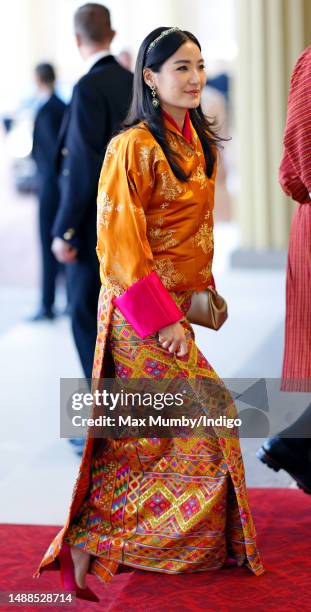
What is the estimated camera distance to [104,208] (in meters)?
2.63

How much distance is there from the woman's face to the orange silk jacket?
8cm

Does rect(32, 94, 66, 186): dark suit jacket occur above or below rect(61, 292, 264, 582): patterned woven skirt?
below

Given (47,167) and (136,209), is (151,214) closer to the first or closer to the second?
(136,209)

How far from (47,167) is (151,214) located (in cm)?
405

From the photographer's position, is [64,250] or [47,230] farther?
[47,230]

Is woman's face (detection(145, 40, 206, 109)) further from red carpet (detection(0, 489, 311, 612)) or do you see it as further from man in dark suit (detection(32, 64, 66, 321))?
man in dark suit (detection(32, 64, 66, 321))

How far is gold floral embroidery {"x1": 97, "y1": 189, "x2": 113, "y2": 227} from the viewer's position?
262 cm

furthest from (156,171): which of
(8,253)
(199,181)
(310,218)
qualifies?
(8,253)

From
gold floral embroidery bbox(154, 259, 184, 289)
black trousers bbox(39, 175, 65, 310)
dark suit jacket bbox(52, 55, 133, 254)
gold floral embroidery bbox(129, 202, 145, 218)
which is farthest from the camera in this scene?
black trousers bbox(39, 175, 65, 310)

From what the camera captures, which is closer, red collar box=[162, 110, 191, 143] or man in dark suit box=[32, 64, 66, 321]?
red collar box=[162, 110, 191, 143]

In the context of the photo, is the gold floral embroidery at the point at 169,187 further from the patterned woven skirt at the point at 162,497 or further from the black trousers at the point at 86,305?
the black trousers at the point at 86,305

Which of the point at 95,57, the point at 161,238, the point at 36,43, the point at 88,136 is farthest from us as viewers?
the point at 36,43

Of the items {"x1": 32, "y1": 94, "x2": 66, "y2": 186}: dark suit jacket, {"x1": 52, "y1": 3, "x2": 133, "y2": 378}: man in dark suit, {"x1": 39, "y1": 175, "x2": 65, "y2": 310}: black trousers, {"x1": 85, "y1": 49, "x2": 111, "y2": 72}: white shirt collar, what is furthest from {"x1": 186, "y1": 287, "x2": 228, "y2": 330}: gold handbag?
{"x1": 39, "y1": 175, "x2": 65, "y2": 310}: black trousers

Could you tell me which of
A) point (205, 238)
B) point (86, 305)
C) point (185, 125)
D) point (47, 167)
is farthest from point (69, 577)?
point (47, 167)
